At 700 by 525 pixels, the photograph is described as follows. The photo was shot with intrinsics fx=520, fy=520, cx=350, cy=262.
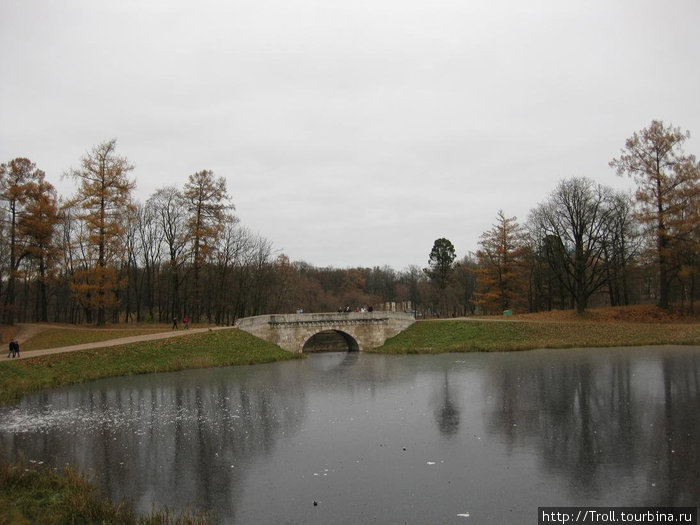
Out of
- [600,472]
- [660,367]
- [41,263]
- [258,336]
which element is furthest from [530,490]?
[41,263]

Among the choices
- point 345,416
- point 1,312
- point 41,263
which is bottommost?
point 345,416

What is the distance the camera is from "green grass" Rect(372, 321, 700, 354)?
36188 mm

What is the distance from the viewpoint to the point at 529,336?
3884 cm

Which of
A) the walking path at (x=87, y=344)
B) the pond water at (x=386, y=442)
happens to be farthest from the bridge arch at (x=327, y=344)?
the pond water at (x=386, y=442)

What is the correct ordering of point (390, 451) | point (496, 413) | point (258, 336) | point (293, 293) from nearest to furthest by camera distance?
point (390, 451) < point (496, 413) < point (258, 336) < point (293, 293)

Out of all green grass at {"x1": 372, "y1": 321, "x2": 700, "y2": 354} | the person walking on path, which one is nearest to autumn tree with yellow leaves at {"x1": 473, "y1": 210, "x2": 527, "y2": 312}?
green grass at {"x1": 372, "y1": 321, "x2": 700, "y2": 354}

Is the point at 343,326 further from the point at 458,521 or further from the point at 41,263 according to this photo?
the point at 458,521

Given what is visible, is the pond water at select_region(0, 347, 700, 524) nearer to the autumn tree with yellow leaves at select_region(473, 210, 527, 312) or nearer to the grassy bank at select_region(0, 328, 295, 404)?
the grassy bank at select_region(0, 328, 295, 404)

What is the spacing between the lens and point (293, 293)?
6519 centimetres

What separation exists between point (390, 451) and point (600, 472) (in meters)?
5.05

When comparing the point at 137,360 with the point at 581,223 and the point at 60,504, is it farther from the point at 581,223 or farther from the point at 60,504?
the point at 581,223

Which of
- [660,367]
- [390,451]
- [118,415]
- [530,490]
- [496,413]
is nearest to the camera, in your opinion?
[530,490]

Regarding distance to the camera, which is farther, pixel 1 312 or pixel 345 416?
pixel 1 312

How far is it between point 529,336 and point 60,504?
34.3m
